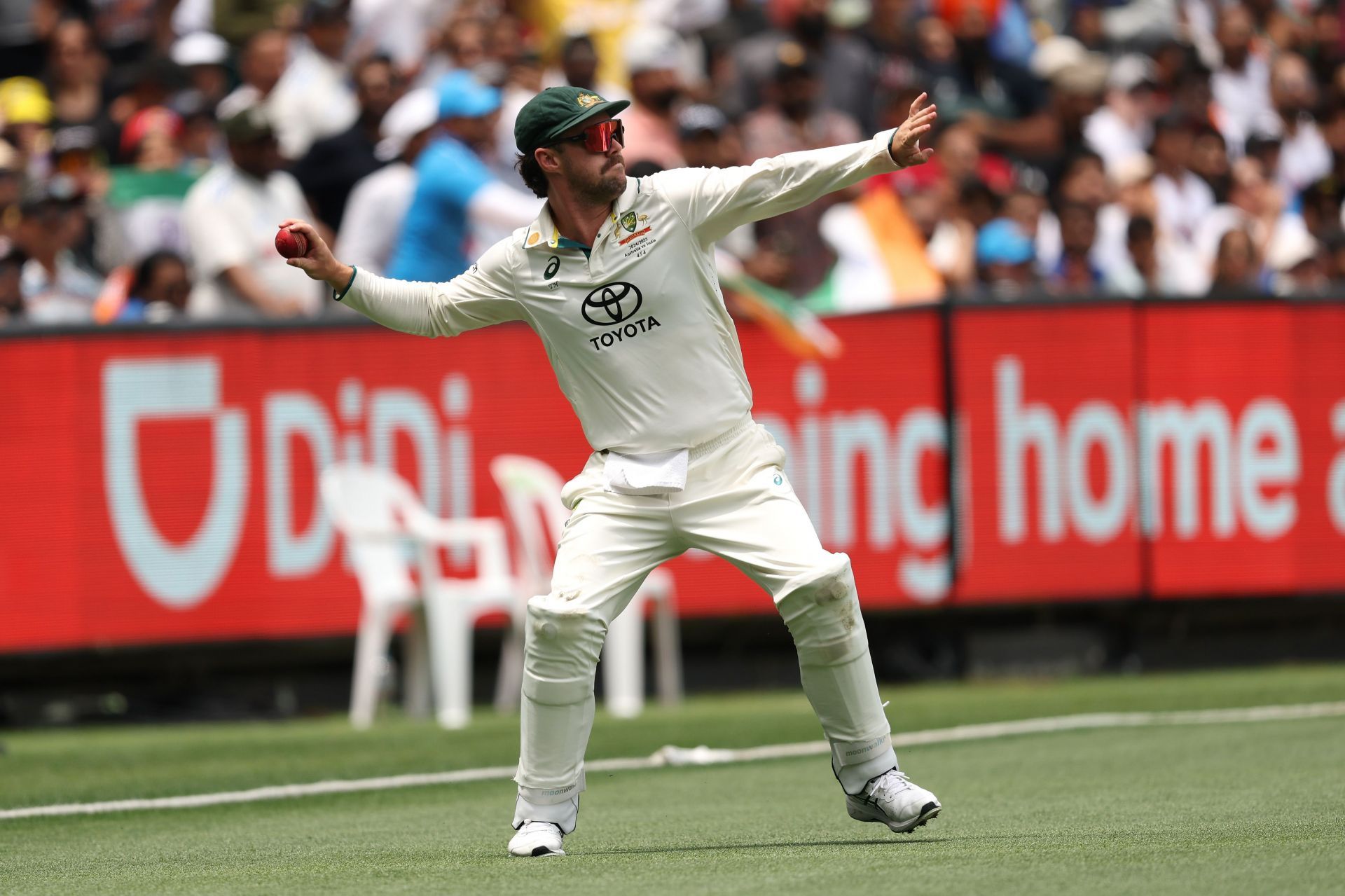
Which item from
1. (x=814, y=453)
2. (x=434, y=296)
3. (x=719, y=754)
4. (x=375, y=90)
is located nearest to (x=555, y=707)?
(x=434, y=296)

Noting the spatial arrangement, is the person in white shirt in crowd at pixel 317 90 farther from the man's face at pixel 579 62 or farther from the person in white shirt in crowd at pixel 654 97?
the person in white shirt in crowd at pixel 654 97

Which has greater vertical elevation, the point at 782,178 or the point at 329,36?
the point at 329,36

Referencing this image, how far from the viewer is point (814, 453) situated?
43.3 ft

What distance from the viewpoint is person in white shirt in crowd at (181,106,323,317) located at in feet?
42.2

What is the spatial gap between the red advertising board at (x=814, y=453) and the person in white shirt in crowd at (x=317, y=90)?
2698mm

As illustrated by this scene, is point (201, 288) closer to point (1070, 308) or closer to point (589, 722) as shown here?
point (1070, 308)

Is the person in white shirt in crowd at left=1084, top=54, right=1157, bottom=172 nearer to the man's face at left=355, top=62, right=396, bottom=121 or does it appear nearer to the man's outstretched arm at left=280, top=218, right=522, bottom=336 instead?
the man's face at left=355, top=62, right=396, bottom=121

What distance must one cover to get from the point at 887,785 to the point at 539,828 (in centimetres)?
109

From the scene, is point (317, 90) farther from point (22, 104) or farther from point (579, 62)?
point (579, 62)

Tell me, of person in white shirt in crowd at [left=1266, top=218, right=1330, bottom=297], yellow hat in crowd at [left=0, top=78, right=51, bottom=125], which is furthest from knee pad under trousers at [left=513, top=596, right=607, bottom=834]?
yellow hat in crowd at [left=0, top=78, right=51, bottom=125]

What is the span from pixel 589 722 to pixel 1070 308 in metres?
7.43

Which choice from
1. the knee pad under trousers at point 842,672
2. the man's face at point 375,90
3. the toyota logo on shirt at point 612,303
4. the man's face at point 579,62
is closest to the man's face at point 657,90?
the man's face at point 579,62

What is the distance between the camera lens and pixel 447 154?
40.7ft

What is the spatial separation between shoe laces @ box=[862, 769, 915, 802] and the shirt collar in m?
1.94
